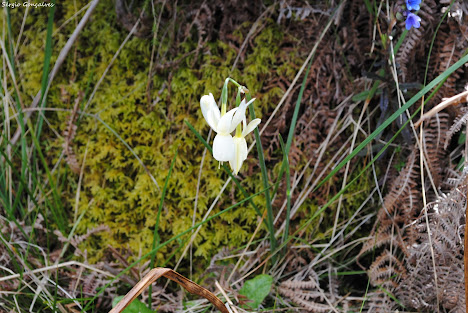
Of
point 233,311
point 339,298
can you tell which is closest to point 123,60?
point 233,311

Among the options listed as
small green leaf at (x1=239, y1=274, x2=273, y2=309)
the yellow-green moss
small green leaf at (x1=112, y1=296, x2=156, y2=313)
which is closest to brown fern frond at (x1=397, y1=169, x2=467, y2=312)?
small green leaf at (x1=239, y1=274, x2=273, y2=309)

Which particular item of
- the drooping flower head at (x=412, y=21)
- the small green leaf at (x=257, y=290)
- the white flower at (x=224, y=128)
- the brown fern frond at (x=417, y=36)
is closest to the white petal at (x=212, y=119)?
the white flower at (x=224, y=128)

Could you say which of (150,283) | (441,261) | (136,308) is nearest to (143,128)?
(136,308)

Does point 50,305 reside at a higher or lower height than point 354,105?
lower

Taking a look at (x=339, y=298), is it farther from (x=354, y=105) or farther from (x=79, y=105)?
(x=79, y=105)

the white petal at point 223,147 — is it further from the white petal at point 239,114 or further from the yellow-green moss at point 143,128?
the yellow-green moss at point 143,128

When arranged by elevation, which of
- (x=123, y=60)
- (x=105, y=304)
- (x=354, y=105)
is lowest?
(x=105, y=304)

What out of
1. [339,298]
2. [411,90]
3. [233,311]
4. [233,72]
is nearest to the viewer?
[233,311]
